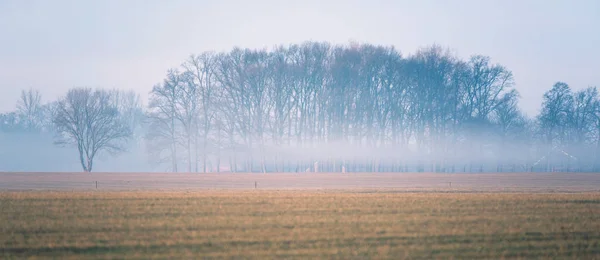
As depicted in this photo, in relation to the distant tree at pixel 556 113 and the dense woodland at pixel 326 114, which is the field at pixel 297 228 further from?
the distant tree at pixel 556 113

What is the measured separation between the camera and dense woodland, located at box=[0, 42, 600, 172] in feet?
254

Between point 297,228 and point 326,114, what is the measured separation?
63735 mm

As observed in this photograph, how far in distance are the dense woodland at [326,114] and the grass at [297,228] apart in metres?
50.2

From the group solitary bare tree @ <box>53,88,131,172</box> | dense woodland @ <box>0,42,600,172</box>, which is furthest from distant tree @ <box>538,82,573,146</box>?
solitary bare tree @ <box>53,88,131,172</box>

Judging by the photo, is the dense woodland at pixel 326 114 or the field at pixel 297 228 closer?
the field at pixel 297 228

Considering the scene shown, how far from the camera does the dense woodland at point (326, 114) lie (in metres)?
77.6

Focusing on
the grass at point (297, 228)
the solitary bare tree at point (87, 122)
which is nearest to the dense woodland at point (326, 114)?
the solitary bare tree at point (87, 122)

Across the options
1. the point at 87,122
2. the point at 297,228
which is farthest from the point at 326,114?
the point at 297,228

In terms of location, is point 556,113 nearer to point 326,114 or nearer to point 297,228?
point 326,114

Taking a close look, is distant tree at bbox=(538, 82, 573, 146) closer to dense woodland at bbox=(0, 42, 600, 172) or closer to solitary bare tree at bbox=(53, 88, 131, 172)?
dense woodland at bbox=(0, 42, 600, 172)

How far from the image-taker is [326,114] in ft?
271

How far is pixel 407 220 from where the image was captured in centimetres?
2120

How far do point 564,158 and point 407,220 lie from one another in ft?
268

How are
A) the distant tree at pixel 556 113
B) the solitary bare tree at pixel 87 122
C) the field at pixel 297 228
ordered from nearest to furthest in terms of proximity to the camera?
the field at pixel 297 228
the solitary bare tree at pixel 87 122
the distant tree at pixel 556 113
